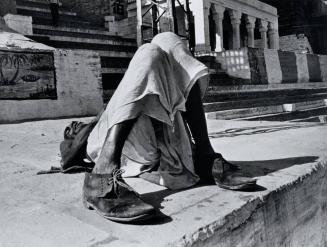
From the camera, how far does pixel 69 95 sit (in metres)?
6.93

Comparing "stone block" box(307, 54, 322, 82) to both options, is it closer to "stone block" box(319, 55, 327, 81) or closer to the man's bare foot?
"stone block" box(319, 55, 327, 81)

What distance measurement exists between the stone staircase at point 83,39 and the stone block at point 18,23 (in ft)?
1.43

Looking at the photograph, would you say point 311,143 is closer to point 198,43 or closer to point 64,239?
point 64,239

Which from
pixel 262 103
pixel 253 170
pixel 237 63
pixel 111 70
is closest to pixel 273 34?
pixel 237 63

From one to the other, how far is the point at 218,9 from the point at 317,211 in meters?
13.8

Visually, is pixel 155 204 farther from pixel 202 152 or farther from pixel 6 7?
pixel 6 7

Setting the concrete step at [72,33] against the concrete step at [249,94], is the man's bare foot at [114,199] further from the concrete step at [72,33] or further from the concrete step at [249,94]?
the concrete step at [72,33]

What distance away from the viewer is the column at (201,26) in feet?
43.3

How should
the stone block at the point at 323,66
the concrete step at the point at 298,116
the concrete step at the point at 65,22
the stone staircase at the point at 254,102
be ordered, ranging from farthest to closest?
the stone block at the point at 323,66 < the concrete step at the point at 65,22 < the stone staircase at the point at 254,102 < the concrete step at the point at 298,116

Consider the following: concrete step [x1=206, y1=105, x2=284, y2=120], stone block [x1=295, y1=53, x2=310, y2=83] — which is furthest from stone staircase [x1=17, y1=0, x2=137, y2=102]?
stone block [x1=295, y1=53, x2=310, y2=83]

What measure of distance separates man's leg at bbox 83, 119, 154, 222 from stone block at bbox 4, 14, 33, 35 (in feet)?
26.4

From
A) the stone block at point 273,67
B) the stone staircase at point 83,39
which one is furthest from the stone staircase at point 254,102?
the stone staircase at point 83,39

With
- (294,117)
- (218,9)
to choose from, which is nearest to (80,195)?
(294,117)

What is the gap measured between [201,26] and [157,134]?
12.2m
